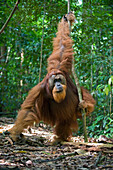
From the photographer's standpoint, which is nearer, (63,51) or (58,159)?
(58,159)

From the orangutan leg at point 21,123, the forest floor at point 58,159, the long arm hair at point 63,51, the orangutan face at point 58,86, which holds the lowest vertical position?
the forest floor at point 58,159

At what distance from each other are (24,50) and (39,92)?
333 cm

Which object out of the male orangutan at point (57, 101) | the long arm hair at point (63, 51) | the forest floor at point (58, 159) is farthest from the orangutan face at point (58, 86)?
the forest floor at point (58, 159)

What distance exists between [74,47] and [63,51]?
1.74 metres

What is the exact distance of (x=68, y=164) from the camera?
2.28m

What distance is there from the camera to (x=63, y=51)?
4.15 metres

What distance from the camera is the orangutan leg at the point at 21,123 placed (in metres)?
3.50

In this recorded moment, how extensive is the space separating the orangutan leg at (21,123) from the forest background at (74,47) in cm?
137

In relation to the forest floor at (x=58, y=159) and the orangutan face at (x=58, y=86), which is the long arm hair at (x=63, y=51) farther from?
the forest floor at (x=58, y=159)

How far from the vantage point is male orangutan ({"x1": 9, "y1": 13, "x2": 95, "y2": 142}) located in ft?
11.7

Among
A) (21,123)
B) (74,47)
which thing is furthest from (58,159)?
(74,47)

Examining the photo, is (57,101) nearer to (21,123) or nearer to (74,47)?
(21,123)

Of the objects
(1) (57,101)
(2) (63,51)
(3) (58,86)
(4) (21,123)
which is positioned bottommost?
(4) (21,123)

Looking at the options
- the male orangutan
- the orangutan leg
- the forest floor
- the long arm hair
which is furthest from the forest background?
the forest floor
